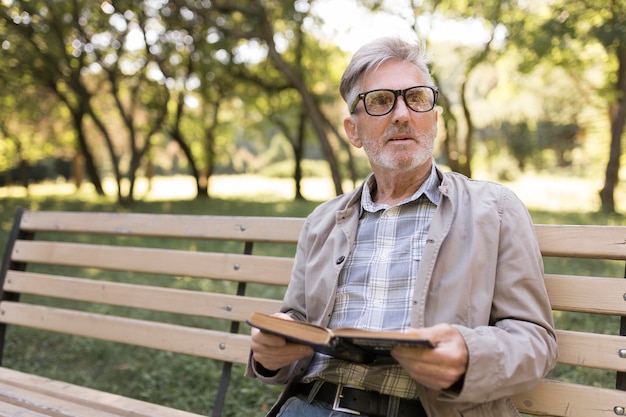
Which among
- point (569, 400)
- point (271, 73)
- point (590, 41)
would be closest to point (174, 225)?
point (569, 400)

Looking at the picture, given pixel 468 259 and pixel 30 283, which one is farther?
pixel 30 283

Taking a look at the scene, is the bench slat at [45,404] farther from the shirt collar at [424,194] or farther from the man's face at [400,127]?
the man's face at [400,127]

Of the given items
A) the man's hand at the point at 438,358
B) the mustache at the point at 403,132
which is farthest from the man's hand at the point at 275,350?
the mustache at the point at 403,132

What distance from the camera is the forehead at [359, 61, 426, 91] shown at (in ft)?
6.88

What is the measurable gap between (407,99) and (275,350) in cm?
97

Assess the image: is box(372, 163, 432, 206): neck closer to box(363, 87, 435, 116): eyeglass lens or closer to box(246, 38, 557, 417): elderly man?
box(246, 38, 557, 417): elderly man

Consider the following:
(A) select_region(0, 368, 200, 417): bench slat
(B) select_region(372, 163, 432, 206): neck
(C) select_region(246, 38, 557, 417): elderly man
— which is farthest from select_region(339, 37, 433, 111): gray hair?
(A) select_region(0, 368, 200, 417): bench slat

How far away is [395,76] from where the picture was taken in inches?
82.8

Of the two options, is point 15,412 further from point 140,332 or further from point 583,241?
point 583,241

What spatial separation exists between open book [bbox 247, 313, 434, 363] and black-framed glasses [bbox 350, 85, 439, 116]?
2.85ft

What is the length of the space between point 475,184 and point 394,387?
0.73 metres

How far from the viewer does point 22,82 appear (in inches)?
690

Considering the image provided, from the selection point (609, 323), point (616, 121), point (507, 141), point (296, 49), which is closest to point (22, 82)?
point (296, 49)

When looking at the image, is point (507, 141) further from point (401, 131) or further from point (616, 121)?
point (401, 131)
